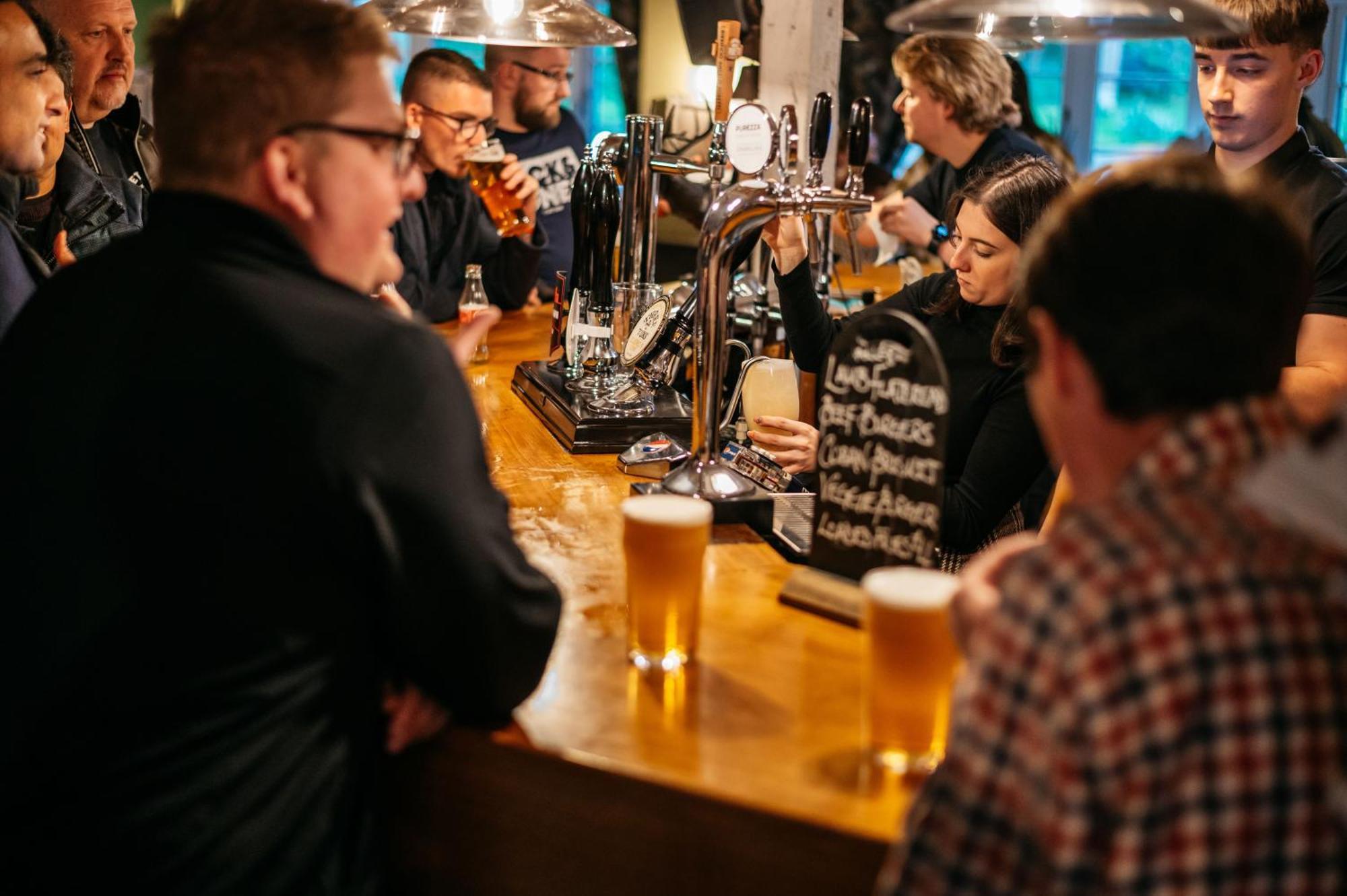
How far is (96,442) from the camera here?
1173 mm

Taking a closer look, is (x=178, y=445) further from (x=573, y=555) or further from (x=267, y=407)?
(x=573, y=555)

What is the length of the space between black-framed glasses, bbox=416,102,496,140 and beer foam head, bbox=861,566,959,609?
289cm

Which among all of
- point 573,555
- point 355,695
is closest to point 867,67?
point 573,555

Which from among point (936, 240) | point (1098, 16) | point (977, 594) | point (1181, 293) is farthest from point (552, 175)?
point (1181, 293)

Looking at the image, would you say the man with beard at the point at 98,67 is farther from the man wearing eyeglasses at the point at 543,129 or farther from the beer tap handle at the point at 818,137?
the beer tap handle at the point at 818,137

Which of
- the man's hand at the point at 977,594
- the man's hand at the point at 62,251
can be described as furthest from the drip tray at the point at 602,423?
the man's hand at the point at 977,594

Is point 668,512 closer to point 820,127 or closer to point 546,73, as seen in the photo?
point 820,127

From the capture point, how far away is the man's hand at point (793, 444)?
2.22m

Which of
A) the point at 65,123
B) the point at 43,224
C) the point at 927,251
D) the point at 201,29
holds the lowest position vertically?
the point at 927,251

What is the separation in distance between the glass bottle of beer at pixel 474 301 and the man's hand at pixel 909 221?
1768 millimetres

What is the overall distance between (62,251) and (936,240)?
3.01m

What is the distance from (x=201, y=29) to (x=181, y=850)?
794mm

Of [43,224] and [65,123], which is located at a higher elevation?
[65,123]

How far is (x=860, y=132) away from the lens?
2740 mm
